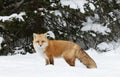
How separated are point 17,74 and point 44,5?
4.63m

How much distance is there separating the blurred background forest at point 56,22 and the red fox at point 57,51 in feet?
8.16

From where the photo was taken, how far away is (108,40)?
1265 cm

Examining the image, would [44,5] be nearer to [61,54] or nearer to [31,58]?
[31,58]

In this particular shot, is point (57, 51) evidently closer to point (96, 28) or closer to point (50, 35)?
point (50, 35)

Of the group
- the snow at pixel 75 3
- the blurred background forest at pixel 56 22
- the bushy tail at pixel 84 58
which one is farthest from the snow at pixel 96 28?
the bushy tail at pixel 84 58

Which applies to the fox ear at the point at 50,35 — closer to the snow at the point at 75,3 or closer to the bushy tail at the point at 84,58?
the snow at the point at 75,3

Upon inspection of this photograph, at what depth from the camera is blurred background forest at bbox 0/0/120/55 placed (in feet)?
36.9

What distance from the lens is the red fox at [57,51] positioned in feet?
27.2

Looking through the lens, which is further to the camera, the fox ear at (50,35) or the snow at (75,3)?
the fox ear at (50,35)

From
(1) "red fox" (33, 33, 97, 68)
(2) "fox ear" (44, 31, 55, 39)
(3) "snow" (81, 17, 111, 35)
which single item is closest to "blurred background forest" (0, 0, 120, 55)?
(3) "snow" (81, 17, 111, 35)

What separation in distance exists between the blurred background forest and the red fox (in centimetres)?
249

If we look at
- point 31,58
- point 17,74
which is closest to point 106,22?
point 31,58

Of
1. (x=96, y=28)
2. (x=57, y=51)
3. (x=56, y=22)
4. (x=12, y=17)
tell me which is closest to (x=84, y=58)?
(x=57, y=51)

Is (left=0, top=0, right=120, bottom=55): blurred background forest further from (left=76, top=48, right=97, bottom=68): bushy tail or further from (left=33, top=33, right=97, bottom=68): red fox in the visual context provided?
(left=76, top=48, right=97, bottom=68): bushy tail
